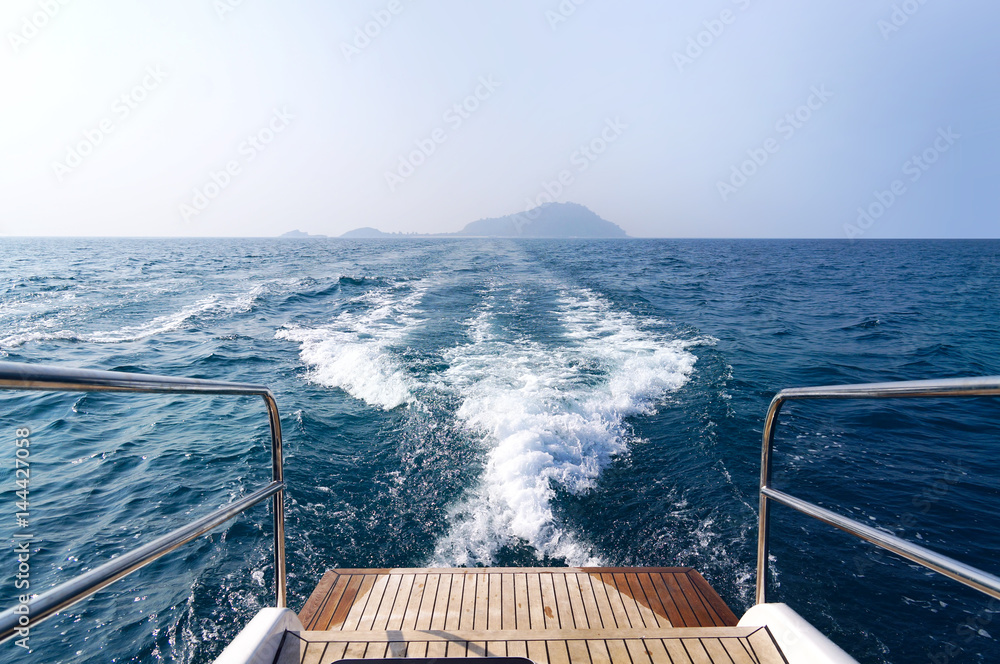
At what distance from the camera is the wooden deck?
2.12 metres

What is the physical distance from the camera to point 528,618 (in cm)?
285

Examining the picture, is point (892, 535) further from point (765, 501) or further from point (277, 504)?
point (277, 504)

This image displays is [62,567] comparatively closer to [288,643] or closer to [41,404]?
[288,643]

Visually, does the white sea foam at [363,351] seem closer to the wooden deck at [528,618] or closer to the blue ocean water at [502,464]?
the blue ocean water at [502,464]

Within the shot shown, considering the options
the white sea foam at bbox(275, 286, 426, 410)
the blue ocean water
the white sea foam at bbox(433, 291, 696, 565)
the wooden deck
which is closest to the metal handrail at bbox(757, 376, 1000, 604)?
the wooden deck

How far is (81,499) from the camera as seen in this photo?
5805 millimetres

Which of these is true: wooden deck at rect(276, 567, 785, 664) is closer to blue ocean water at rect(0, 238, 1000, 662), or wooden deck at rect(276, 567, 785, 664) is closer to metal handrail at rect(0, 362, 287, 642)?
metal handrail at rect(0, 362, 287, 642)

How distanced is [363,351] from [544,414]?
535 cm

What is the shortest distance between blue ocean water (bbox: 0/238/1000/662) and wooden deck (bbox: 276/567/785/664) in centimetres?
141

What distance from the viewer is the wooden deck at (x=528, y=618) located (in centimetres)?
212

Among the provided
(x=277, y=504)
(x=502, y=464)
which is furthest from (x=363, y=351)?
(x=277, y=504)

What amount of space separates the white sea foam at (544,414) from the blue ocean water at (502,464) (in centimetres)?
4

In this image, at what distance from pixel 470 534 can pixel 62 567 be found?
4.21 meters

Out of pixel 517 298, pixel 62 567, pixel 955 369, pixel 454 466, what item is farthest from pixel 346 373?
pixel 955 369
